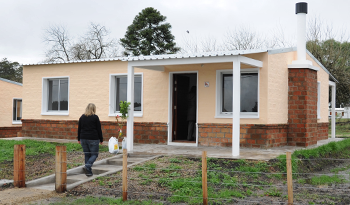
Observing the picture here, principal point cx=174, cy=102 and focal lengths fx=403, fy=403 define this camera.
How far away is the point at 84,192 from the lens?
7809 millimetres

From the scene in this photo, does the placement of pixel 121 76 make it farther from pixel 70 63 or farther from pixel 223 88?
pixel 223 88

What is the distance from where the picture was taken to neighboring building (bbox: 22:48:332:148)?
40.2 feet

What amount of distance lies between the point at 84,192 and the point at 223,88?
6641 millimetres

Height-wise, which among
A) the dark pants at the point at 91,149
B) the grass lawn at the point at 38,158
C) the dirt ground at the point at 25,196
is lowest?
the dirt ground at the point at 25,196

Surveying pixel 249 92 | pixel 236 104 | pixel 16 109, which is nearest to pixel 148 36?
pixel 16 109

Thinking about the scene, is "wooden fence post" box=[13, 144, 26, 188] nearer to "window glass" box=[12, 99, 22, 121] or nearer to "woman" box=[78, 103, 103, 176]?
"woman" box=[78, 103, 103, 176]

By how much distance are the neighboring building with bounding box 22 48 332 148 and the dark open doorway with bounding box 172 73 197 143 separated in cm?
3

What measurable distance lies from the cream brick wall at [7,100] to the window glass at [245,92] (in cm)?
1436

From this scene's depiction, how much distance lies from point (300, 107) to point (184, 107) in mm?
3869

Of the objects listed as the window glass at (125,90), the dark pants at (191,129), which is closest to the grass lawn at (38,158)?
the window glass at (125,90)

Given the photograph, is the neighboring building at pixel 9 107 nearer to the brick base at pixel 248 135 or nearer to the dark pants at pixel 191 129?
the dark pants at pixel 191 129

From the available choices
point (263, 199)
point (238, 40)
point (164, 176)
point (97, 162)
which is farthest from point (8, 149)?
point (238, 40)

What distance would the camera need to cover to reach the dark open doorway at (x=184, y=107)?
13.7 metres

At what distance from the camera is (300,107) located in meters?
13.3
